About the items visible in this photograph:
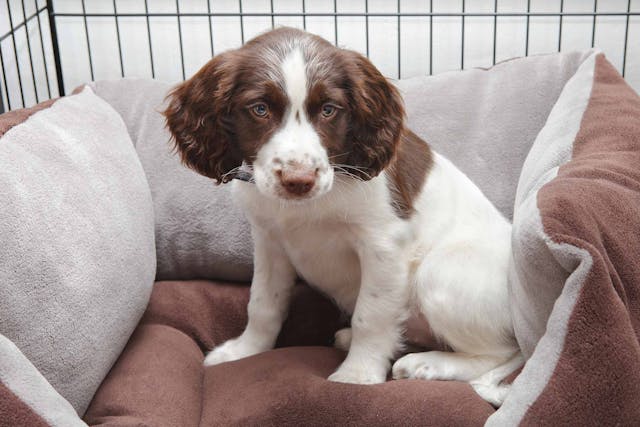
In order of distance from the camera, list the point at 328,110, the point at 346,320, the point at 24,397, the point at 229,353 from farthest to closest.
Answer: the point at 346,320, the point at 229,353, the point at 328,110, the point at 24,397

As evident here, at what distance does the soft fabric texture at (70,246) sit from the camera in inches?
62.6

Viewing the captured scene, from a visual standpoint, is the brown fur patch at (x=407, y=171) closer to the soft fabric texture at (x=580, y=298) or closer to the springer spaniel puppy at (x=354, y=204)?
the springer spaniel puppy at (x=354, y=204)

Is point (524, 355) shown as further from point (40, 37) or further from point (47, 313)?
point (40, 37)

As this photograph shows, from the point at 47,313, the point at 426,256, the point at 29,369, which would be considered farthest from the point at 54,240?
the point at 426,256

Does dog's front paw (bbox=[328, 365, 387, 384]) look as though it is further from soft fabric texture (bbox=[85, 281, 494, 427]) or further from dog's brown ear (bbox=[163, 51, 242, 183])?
dog's brown ear (bbox=[163, 51, 242, 183])

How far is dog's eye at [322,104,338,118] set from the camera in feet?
5.55

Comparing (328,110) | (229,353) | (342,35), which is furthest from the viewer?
(342,35)

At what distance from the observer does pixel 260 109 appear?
5.50ft

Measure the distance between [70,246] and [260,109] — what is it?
0.51 meters

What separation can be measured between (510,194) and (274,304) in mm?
828

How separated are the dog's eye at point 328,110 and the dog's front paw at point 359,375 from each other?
2.08 feet

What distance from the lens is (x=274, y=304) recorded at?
2188mm

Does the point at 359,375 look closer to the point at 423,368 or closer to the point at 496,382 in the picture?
the point at 423,368

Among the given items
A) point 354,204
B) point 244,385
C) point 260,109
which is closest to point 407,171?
point 354,204
